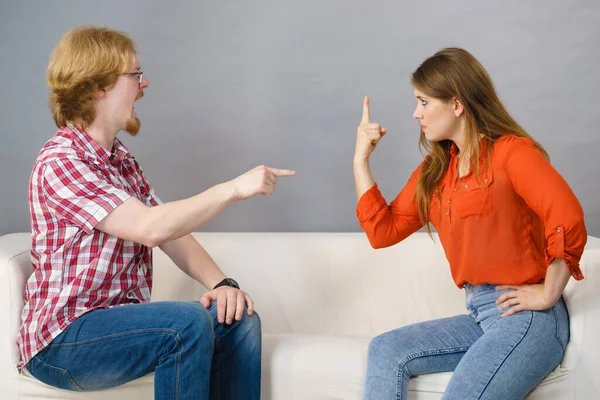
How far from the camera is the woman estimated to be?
1725 mm

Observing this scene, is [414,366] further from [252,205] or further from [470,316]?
[252,205]

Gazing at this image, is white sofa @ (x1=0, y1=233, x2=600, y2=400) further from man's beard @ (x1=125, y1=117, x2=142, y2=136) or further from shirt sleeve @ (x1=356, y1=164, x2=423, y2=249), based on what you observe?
man's beard @ (x1=125, y1=117, x2=142, y2=136)

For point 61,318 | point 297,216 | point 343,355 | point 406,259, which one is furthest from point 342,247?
point 61,318

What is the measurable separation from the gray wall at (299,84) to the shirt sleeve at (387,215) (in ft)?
2.77

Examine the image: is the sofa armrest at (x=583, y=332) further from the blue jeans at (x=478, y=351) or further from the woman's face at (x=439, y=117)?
the woman's face at (x=439, y=117)

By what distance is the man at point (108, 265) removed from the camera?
177cm

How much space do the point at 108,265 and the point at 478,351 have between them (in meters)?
0.91

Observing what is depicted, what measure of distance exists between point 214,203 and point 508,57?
1519 mm

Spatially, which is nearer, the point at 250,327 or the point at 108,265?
the point at 108,265

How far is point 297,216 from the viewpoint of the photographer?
299 cm

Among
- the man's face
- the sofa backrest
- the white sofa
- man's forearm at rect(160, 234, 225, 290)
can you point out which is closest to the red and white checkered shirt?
the man's face

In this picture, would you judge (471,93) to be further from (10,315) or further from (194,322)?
→ (10,315)

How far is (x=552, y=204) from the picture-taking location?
1.72 m

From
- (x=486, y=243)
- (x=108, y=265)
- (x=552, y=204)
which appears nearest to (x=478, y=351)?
(x=486, y=243)
